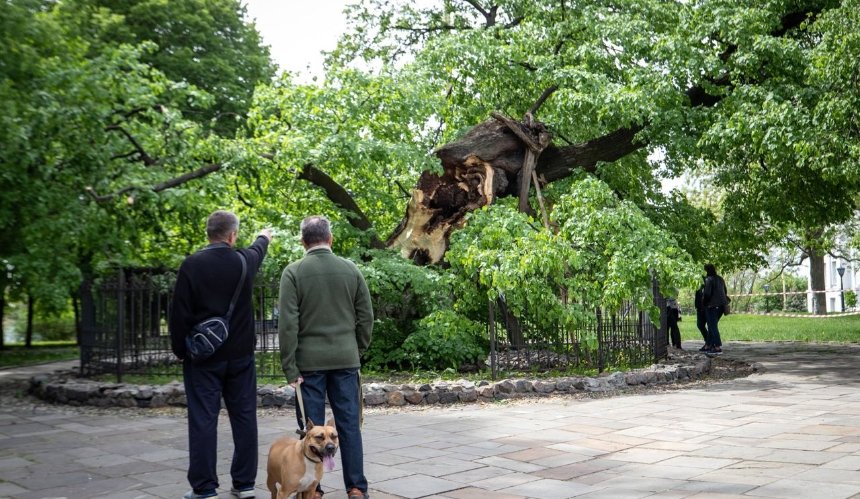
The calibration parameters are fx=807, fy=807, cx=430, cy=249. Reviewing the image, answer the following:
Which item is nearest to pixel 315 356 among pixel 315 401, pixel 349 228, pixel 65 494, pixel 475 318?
pixel 315 401

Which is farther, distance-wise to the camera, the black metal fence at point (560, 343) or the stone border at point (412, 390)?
the black metal fence at point (560, 343)

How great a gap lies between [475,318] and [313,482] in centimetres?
869

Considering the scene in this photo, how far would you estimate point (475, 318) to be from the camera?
43.2ft

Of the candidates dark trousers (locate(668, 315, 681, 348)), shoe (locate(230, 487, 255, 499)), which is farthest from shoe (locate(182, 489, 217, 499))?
dark trousers (locate(668, 315, 681, 348))

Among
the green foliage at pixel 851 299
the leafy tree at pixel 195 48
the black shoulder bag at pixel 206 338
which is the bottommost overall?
the green foliage at pixel 851 299

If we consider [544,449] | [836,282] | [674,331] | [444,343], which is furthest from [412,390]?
[836,282]

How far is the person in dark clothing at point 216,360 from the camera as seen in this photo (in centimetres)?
515

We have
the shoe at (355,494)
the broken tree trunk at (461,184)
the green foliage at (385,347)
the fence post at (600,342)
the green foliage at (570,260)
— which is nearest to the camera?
the shoe at (355,494)

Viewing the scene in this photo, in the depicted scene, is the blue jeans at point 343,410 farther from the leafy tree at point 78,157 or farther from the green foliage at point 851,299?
the green foliage at point 851,299

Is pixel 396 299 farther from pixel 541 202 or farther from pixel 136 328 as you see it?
pixel 136 328

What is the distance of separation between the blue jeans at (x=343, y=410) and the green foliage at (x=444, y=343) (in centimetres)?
708

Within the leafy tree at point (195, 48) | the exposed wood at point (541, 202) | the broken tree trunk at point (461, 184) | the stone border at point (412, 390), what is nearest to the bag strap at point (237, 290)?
the stone border at point (412, 390)

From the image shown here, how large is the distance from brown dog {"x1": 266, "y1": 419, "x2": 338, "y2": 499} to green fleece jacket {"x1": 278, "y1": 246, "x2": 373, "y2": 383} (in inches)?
19.1

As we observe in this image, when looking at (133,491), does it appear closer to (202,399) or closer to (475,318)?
(202,399)
